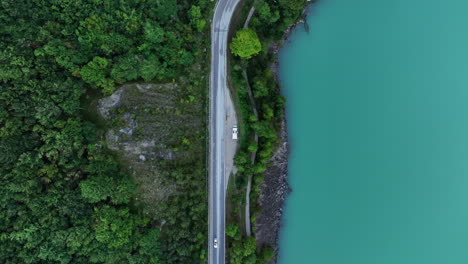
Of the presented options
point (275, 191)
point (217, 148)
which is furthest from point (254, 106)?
point (275, 191)

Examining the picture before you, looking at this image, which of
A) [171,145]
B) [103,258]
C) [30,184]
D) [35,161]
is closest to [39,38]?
[35,161]

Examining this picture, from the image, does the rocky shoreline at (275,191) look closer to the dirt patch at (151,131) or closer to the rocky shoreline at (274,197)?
the rocky shoreline at (274,197)

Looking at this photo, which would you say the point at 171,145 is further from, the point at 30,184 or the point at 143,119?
the point at 30,184

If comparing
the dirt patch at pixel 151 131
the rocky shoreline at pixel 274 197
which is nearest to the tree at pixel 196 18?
the dirt patch at pixel 151 131

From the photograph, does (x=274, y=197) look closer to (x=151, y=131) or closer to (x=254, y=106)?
(x=254, y=106)

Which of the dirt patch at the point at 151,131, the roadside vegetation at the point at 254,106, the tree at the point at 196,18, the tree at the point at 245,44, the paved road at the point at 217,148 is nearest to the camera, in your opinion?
the dirt patch at the point at 151,131

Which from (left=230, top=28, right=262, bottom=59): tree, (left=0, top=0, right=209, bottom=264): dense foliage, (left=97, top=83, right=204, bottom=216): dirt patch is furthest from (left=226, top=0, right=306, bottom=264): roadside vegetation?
(left=97, top=83, right=204, bottom=216): dirt patch
